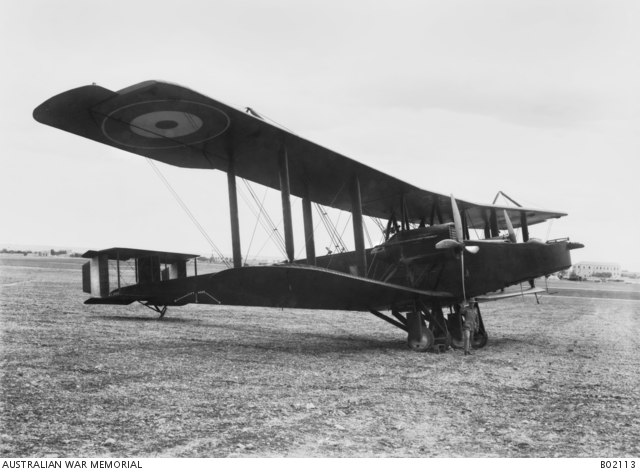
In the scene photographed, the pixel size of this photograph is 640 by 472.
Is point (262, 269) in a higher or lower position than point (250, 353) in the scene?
higher

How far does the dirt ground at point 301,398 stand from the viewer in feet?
12.6

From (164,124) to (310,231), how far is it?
359 centimetres

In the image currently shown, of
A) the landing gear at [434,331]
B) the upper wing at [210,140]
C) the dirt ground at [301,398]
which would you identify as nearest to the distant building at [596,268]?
the landing gear at [434,331]

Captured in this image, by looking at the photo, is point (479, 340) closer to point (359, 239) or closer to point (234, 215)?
point (359, 239)

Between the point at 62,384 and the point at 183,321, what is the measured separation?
8.90 m

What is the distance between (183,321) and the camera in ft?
46.7

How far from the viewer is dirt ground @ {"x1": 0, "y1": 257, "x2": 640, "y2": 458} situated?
3828 millimetres

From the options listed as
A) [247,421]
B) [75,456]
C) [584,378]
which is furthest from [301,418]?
[584,378]

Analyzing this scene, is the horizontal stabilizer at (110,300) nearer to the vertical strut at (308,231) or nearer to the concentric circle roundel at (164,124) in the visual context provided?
the concentric circle roundel at (164,124)

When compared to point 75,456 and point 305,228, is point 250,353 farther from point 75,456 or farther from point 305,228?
point 75,456

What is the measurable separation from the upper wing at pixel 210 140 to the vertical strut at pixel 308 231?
221 mm

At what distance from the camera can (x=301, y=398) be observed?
17.7 ft

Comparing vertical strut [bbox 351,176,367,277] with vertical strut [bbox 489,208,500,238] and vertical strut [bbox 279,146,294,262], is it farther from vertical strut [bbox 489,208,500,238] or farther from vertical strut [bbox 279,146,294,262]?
vertical strut [bbox 489,208,500,238]

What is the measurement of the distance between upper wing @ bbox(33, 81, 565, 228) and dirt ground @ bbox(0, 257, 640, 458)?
11.3 ft
